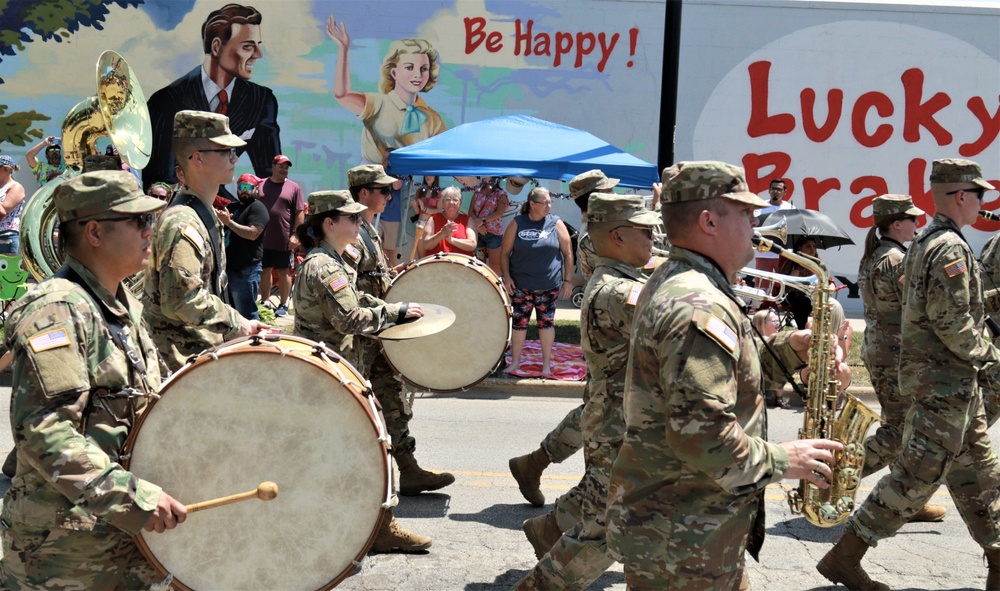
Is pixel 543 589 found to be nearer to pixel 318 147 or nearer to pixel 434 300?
pixel 434 300

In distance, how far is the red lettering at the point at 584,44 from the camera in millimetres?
16969

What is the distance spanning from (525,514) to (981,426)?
278 centimetres

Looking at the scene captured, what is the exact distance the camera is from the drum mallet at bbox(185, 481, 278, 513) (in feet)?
11.2

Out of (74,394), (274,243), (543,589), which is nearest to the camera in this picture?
(74,394)

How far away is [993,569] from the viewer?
5.38 meters

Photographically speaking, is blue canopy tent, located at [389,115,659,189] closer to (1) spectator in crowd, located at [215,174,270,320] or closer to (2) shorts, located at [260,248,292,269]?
(1) spectator in crowd, located at [215,174,270,320]

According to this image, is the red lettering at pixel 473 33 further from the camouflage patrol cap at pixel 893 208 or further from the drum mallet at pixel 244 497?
the drum mallet at pixel 244 497

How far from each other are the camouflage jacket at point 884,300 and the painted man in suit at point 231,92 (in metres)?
12.2

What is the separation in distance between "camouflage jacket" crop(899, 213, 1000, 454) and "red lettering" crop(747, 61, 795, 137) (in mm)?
Result: 12167

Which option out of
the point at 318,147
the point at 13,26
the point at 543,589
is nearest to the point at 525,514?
the point at 543,589

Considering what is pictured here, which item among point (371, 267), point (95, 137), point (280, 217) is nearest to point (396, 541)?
point (371, 267)

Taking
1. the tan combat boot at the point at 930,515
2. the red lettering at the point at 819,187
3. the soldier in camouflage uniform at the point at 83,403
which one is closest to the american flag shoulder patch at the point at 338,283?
the soldier in camouflage uniform at the point at 83,403

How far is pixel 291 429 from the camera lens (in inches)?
147

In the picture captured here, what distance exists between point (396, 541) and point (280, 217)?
828cm
